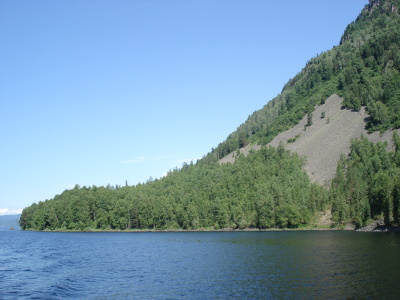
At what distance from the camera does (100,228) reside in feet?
647

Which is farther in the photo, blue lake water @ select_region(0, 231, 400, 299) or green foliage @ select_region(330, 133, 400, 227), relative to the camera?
green foliage @ select_region(330, 133, 400, 227)

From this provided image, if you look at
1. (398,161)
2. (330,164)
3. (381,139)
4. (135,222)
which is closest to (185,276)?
(398,161)

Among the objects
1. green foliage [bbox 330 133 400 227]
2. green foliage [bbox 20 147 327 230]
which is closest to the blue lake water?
green foliage [bbox 330 133 400 227]

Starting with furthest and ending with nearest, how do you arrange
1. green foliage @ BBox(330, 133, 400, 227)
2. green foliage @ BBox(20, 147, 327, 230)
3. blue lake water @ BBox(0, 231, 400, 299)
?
green foliage @ BBox(20, 147, 327, 230) < green foliage @ BBox(330, 133, 400, 227) < blue lake water @ BBox(0, 231, 400, 299)

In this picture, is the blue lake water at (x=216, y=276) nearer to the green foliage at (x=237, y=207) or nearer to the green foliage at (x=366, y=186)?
the green foliage at (x=366, y=186)

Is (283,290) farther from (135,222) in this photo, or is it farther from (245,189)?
(135,222)

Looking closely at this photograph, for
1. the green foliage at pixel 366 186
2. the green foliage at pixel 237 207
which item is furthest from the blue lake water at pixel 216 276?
the green foliage at pixel 237 207

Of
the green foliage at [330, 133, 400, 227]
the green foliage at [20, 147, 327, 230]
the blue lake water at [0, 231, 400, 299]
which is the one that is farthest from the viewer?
the green foliage at [20, 147, 327, 230]

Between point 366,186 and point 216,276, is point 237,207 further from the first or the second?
point 216,276

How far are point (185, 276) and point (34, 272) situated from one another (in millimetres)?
27476

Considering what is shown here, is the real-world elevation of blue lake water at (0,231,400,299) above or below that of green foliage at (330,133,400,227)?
below

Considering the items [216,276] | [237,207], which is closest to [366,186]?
[237,207]

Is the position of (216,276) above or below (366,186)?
below

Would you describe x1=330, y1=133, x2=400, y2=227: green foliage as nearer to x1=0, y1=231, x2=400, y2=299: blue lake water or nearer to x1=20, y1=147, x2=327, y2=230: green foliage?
x1=20, y1=147, x2=327, y2=230: green foliage
